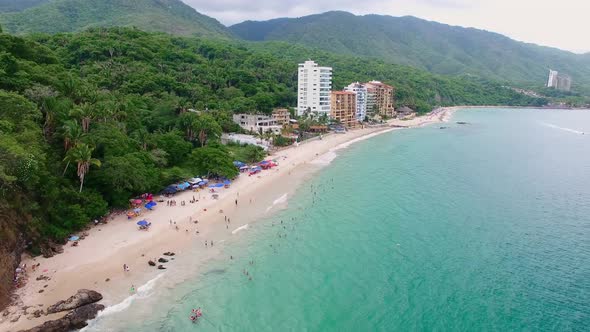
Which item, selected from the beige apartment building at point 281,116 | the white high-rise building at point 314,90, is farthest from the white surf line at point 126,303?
the white high-rise building at point 314,90

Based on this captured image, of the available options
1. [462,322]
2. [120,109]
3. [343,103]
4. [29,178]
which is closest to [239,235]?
[29,178]

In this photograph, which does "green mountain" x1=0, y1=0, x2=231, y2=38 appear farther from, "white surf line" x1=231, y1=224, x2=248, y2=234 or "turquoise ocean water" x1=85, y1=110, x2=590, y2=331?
"white surf line" x1=231, y1=224, x2=248, y2=234

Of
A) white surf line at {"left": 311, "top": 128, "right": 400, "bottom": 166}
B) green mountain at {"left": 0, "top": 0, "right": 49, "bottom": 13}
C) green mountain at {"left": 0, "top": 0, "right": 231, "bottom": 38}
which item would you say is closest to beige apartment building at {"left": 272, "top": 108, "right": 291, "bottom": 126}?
white surf line at {"left": 311, "top": 128, "right": 400, "bottom": 166}

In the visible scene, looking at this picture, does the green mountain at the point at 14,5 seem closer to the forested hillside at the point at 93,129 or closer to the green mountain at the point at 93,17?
the green mountain at the point at 93,17

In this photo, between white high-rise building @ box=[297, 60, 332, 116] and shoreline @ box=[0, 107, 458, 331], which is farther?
white high-rise building @ box=[297, 60, 332, 116]

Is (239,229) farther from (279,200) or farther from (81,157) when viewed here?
(81,157)

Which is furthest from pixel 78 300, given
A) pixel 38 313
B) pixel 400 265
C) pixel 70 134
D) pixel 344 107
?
pixel 344 107

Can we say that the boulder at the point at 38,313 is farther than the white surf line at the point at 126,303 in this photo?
No
